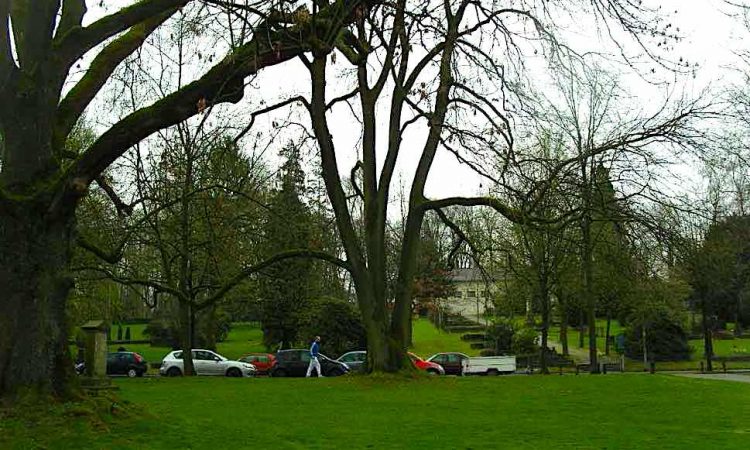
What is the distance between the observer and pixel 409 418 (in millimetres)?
13711

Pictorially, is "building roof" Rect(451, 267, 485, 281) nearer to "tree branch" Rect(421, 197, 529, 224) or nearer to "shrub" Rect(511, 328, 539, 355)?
"tree branch" Rect(421, 197, 529, 224)

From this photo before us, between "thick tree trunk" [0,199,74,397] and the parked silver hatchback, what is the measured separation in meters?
27.3

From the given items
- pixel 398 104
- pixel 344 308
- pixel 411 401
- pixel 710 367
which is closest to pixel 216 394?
pixel 411 401

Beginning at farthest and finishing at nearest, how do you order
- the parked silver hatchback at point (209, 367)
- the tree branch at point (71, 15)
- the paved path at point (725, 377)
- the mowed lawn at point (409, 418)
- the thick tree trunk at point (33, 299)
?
the parked silver hatchback at point (209, 367) → the paved path at point (725, 377) → the tree branch at point (71, 15) → the thick tree trunk at point (33, 299) → the mowed lawn at point (409, 418)

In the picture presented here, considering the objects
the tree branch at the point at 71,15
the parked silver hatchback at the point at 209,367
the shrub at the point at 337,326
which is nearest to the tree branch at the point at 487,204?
the tree branch at the point at 71,15

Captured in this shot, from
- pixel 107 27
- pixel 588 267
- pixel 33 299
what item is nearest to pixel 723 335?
pixel 588 267

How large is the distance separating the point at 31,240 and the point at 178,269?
22.5m

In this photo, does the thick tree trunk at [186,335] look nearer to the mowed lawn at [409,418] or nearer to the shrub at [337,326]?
the mowed lawn at [409,418]

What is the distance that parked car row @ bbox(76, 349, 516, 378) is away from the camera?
37094mm

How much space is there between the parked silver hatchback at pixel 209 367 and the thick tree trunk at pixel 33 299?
89.6 feet

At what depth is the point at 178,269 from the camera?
33.6 meters

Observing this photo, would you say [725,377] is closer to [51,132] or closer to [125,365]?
[125,365]

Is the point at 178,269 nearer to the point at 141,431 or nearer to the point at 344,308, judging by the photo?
the point at 344,308

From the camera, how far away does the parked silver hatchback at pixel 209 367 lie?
38250mm
